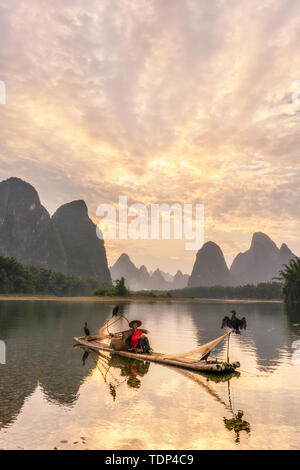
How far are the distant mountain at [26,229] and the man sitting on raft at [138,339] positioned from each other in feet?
488

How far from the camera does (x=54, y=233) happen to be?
6998 inches

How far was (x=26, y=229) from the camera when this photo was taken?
16200cm

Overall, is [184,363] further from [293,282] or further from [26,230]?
[26,230]

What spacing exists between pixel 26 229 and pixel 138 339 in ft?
518

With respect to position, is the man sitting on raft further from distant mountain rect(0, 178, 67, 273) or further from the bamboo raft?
distant mountain rect(0, 178, 67, 273)

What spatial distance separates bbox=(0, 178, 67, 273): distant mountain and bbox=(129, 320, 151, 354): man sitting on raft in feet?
488

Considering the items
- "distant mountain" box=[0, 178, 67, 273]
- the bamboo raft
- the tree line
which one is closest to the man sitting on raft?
the bamboo raft

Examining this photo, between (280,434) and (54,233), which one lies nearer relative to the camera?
(280,434)

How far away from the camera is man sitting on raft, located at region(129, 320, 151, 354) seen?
16188mm

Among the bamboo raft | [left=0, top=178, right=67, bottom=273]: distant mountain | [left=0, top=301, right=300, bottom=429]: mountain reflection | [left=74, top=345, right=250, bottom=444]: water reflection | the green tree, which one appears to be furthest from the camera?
[left=0, top=178, right=67, bottom=273]: distant mountain
